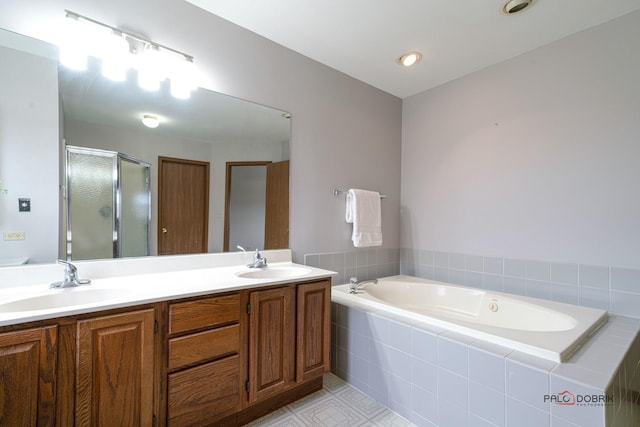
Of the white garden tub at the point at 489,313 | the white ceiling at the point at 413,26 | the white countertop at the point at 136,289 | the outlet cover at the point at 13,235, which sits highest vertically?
the white ceiling at the point at 413,26

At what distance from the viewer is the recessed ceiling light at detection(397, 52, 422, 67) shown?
7.39ft

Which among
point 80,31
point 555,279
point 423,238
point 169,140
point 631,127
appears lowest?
point 555,279

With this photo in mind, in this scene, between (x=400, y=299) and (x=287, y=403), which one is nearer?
(x=287, y=403)

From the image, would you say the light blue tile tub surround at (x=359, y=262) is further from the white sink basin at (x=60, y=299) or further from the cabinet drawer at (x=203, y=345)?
the white sink basin at (x=60, y=299)

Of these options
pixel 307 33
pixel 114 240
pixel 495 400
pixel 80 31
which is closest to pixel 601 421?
pixel 495 400

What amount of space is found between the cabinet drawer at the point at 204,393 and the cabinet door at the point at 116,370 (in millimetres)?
102

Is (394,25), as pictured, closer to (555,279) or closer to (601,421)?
(555,279)

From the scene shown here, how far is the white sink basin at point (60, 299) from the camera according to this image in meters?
1.10

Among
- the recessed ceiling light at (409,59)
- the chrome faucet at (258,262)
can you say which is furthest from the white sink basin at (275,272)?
the recessed ceiling light at (409,59)

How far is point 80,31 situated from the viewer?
4.73 feet

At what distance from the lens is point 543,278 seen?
2.11 metres

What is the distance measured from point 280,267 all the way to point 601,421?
165 centimetres

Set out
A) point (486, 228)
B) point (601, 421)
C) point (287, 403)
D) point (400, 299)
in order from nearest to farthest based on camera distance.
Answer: point (601, 421) → point (287, 403) → point (486, 228) → point (400, 299)

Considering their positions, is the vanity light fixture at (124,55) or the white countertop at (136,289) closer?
the white countertop at (136,289)
